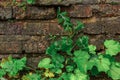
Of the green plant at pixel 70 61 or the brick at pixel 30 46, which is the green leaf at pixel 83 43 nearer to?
the green plant at pixel 70 61

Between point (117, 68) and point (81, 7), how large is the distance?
0.66 metres

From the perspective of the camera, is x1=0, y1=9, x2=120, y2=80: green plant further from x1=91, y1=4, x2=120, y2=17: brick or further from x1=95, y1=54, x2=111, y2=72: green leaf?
x1=91, y1=4, x2=120, y2=17: brick

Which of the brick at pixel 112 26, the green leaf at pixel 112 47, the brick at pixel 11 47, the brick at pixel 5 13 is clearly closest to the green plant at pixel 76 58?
the green leaf at pixel 112 47

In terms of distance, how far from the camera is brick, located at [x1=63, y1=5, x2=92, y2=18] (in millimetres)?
3496

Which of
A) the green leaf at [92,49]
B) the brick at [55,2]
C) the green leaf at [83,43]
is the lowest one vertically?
the green leaf at [92,49]

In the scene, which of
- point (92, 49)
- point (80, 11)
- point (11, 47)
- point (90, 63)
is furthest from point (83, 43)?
point (11, 47)

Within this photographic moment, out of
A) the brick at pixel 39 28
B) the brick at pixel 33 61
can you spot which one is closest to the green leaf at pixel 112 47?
the brick at pixel 39 28

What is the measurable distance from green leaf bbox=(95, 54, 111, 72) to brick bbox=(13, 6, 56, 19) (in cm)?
62

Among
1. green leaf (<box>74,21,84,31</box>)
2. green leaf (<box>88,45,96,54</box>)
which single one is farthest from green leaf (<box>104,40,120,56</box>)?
green leaf (<box>74,21,84,31</box>)

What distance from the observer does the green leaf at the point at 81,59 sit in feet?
11.1

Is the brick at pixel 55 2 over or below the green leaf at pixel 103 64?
over

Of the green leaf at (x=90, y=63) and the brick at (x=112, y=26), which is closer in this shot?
the green leaf at (x=90, y=63)

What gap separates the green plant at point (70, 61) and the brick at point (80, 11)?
0.22ft

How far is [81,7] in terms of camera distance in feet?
11.5
